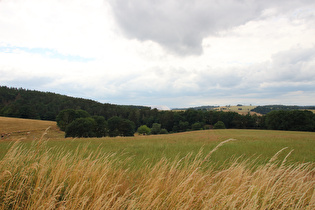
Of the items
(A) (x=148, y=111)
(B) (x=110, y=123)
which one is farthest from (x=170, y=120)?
(B) (x=110, y=123)

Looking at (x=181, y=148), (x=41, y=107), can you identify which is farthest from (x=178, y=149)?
(x=41, y=107)

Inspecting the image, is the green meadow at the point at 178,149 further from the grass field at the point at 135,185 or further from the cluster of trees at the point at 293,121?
the cluster of trees at the point at 293,121

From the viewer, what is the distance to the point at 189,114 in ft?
337

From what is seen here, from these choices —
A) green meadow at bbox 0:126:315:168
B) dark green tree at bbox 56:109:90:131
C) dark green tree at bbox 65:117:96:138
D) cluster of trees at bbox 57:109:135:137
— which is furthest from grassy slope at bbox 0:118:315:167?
dark green tree at bbox 56:109:90:131

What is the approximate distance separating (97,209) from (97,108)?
388 ft

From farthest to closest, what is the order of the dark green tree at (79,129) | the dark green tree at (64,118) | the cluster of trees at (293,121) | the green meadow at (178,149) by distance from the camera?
the cluster of trees at (293,121) < the dark green tree at (64,118) < the dark green tree at (79,129) < the green meadow at (178,149)

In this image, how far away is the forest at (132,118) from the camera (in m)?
62.6

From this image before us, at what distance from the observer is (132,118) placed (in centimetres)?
10662

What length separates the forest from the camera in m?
62.6

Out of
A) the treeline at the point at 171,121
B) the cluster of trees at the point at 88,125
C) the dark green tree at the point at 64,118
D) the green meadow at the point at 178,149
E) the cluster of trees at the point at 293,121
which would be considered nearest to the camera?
the green meadow at the point at 178,149

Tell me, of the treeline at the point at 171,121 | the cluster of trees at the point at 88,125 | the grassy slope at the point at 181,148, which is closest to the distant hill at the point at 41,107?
the treeline at the point at 171,121

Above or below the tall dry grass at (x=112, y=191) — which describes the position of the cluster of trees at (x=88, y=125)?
below

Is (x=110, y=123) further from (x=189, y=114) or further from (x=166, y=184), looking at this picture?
(x=166, y=184)

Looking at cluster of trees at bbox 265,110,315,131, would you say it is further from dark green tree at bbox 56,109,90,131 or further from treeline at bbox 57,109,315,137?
dark green tree at bbox 56,109,90,131
